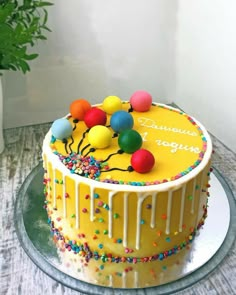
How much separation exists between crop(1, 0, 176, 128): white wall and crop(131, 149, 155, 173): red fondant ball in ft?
2.76

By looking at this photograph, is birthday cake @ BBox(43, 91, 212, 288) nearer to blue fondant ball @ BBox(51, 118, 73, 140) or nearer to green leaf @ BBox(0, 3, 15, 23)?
blue fondant ball @ BBox(51, 118, 73, 140)

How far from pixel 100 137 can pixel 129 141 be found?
0.07m

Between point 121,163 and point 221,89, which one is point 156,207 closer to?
point 121,163

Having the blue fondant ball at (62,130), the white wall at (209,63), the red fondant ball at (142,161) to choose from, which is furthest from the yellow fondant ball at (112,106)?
the white wall at (209,63)

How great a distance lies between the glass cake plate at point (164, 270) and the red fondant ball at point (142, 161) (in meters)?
0.25

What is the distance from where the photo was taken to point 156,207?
0.93m

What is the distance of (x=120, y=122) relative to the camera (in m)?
1.07

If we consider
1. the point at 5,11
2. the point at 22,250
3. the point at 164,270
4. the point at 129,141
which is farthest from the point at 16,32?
the point at 164,270

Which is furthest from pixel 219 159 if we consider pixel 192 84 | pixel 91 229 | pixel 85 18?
pixel 85 18

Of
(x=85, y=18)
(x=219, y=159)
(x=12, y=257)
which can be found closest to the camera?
(x=12, y=257)

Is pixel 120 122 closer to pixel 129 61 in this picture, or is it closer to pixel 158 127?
pixel 158 127

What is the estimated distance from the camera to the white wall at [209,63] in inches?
56.6

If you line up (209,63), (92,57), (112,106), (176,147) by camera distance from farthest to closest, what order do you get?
(92,57), (209,63), (112,106), (176,147)

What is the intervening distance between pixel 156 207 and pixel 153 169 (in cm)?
9
